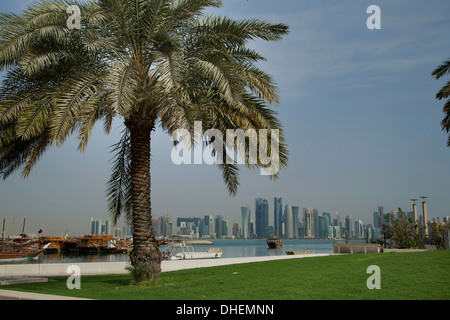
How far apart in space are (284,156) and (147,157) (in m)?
4.44

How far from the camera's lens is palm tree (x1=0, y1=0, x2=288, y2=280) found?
1119 centimetres

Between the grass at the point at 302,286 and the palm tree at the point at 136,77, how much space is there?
1.64 meters

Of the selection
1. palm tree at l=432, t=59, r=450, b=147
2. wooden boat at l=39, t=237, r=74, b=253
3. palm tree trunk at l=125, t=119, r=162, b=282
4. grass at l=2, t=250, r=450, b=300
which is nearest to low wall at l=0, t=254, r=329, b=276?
palm tree trunk at l=125, t=119, r=162, b=282

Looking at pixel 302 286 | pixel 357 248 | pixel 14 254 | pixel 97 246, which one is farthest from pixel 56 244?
pixel 302 286

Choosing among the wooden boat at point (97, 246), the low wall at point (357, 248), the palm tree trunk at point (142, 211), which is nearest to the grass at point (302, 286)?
the palm tree trunk at point (142, 211)

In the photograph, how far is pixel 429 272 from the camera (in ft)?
37.2

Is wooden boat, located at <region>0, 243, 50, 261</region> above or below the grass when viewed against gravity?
below

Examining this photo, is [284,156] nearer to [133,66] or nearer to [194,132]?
[194,132]

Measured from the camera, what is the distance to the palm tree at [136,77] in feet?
36.7

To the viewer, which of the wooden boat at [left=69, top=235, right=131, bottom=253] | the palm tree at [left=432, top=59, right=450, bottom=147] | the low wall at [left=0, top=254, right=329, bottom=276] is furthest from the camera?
the wooden boat at [left=69, top=235, right=131, bottom=253]

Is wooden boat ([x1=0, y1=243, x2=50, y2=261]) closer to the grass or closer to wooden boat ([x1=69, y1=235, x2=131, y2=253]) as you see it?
wooden boat ([x1=69, y1=235, x2=131, y2=253])

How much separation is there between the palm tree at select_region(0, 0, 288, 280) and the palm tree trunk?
3 cm

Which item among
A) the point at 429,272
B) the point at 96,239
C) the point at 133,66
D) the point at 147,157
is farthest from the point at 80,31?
the point at 96,239
